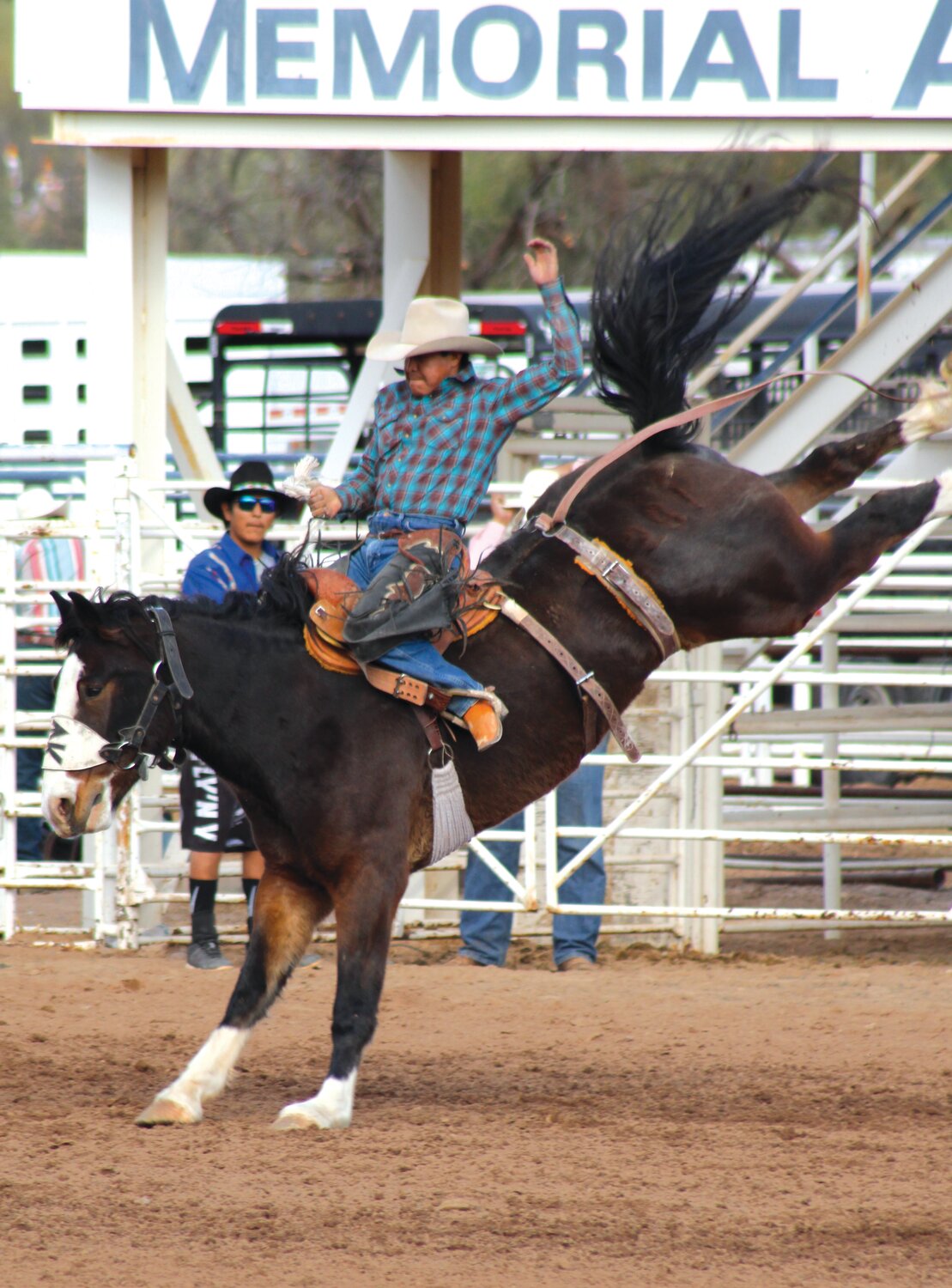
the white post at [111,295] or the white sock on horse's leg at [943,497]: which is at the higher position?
the white post at [111,295]

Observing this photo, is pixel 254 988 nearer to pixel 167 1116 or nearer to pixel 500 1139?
pixel 167 1116

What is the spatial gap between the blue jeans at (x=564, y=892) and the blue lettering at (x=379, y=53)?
3.28m

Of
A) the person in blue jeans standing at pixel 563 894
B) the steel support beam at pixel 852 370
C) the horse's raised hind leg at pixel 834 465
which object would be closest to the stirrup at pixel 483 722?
the horse's raised hind leg at pixel 834 465

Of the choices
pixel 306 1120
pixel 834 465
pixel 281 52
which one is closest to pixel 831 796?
pixel 834 465

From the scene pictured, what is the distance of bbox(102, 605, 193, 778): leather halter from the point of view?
4.65 m

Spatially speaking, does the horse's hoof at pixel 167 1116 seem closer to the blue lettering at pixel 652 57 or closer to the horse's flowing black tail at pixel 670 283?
the horse's flowing black tail at pixel 670 283

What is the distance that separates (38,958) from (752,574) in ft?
14.1

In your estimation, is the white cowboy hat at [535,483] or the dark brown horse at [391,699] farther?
the white cowboy hat at [535,483]

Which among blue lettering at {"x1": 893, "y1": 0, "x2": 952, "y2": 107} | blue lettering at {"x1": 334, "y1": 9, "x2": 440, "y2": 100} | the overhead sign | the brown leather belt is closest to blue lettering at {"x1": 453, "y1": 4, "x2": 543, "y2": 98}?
the overhead sign

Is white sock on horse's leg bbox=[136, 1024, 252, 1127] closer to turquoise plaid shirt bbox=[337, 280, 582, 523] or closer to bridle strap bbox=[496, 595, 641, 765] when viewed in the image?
bridle strap bbox=[496, 595, 641, 765]

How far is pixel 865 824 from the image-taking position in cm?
819

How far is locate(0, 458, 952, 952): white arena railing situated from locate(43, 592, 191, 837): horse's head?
2.59 m

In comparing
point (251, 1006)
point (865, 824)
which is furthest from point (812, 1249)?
point (865, 824)

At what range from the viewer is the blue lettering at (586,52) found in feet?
22.5
